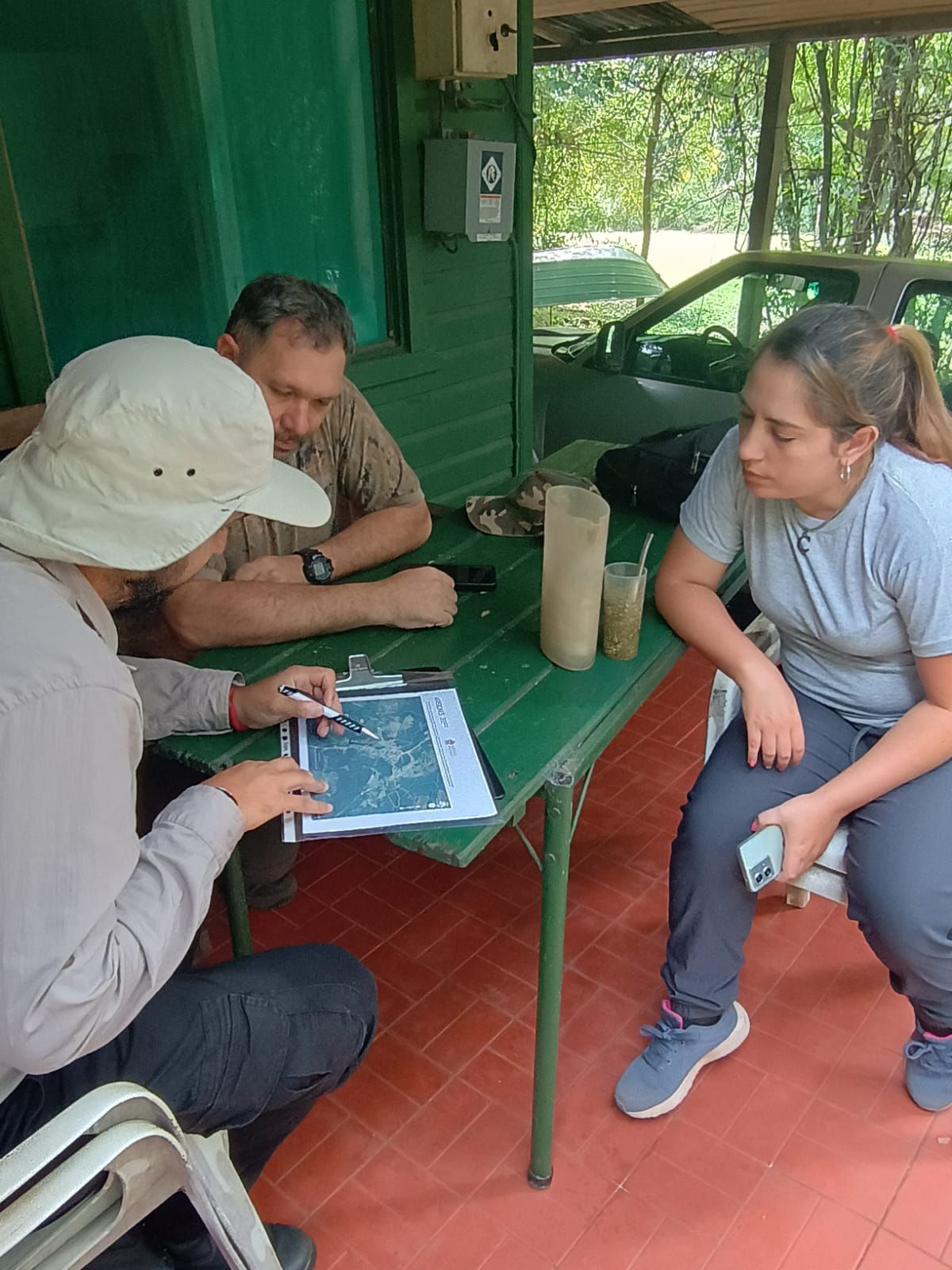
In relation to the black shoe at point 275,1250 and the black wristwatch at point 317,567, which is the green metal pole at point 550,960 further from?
the black wristwatch at point 317,567

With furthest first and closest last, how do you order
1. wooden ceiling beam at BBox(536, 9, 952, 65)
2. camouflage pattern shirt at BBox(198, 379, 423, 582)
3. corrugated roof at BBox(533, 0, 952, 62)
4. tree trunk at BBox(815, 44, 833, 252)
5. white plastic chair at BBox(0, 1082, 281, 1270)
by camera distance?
tree trunk at BBox(815, 44, 833, 252) → wooden ceiling beam at BBox(536, 9, 952, 65) → corrugated roof at BBox(533, 0, 952, 62) → camouflage pattern shirt at BBox(198, 379, 423, 582) → white plastic chair at BBox(0, 1082, 281, 1270)

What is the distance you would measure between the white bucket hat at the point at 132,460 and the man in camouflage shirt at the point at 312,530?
22.3 inches

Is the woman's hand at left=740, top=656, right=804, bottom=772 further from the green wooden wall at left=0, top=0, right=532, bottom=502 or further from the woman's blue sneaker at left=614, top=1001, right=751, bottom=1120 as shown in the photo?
the green wooden wall at left=0, top=0, right=532, bottom=502

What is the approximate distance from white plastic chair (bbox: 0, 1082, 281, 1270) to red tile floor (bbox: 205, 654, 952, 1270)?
71 cm

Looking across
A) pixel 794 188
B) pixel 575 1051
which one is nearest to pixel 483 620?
pixel 575 1051

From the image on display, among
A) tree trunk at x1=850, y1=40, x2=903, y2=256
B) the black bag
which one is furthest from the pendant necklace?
tree trunk at x1=850, y1=40, x2=903, y2=256

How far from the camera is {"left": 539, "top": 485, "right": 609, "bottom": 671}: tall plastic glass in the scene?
4.64 ft

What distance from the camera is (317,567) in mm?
1811

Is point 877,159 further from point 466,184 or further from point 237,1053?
point 237,1053

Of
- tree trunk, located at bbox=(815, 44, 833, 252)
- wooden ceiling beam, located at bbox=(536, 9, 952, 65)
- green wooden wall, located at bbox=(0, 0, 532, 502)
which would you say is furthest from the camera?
tree trunk, located at bbox=(815, 44, 833, 252)

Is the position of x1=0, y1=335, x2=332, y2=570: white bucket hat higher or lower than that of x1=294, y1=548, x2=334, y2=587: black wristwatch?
higher

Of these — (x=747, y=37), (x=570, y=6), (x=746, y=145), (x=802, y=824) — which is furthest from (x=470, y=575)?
(x=746, y=145)

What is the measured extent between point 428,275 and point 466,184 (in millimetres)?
362

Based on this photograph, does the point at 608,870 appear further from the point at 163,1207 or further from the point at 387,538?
the point at 163,1207
